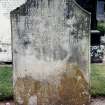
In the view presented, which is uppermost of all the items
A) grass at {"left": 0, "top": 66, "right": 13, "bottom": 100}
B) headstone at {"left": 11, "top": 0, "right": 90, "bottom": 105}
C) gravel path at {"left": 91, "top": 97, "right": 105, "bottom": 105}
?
headstone at {"left": 11, "top": 0, "right": 90, "bottom": 105}

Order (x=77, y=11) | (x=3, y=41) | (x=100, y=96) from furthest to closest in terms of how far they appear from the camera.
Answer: (x=3, y=41), (x=100, y=96), (x=77, y=11)

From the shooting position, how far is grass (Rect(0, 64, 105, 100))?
8398 mm

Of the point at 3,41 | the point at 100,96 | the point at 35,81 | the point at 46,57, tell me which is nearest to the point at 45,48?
the point at 46,57

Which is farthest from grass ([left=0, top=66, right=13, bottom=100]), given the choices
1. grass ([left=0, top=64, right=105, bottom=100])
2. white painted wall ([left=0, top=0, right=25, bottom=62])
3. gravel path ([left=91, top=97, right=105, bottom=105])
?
gravel path ([left=91, top=97, right=105, bottom=105])

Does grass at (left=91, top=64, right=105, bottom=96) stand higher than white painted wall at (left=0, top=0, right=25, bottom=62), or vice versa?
white painted wall at (left=0, top=0, right=25, bottom=62)

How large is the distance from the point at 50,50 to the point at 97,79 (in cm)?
243

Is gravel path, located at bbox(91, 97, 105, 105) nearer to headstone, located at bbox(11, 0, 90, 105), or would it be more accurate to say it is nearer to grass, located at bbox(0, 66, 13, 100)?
headstone, located at bbox(11, 0, 90, 105)

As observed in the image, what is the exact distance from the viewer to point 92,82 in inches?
358

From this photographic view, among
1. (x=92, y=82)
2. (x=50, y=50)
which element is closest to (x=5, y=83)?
(x=92, y=82)

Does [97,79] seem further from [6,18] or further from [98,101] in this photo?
[6,18]

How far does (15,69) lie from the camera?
290 inches

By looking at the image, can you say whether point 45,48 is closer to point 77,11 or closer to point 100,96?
point 77,11

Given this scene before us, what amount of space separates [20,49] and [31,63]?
33 cm

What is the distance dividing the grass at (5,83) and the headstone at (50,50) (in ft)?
2.75
